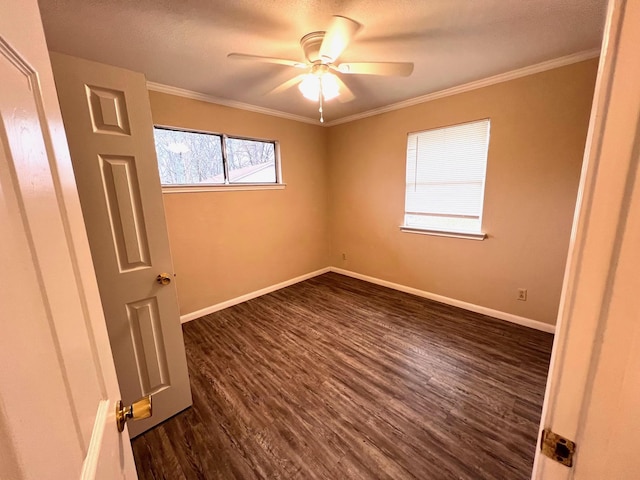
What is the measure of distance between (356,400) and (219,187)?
2533mm

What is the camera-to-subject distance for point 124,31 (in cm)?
164

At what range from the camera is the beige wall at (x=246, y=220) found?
2734 millimetres

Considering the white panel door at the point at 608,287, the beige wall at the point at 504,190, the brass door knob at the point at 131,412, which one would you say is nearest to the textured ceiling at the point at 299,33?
the beige wall at the point at 504,190

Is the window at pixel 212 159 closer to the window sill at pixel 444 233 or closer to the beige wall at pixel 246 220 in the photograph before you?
the beige wall at pixel 246 220

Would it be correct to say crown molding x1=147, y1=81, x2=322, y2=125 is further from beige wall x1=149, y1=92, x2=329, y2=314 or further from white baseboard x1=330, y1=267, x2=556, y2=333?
white baseboard x1=330, y1=267, x2=556, y2=333

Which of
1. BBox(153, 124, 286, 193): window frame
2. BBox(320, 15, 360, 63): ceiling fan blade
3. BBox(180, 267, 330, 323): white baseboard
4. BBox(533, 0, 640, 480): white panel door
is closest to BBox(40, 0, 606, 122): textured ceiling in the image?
BBox(320, 15, 360, 63): ceiling fan blade

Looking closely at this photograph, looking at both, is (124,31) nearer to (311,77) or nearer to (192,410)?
(311,77)

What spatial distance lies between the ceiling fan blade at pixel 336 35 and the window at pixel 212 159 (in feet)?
5.78

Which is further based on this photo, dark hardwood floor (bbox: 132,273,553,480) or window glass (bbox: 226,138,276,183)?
window glass (bbox: 226,138,276,183)

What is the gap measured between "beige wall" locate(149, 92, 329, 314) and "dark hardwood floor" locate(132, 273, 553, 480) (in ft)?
1.88

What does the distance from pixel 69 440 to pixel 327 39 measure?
6.21 ft

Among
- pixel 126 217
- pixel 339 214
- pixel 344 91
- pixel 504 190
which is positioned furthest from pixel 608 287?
pixel 339 214

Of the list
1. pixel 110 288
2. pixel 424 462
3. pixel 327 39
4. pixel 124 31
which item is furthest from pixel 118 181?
pixel 424 462

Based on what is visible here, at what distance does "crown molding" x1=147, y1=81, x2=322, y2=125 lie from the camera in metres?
2.44
